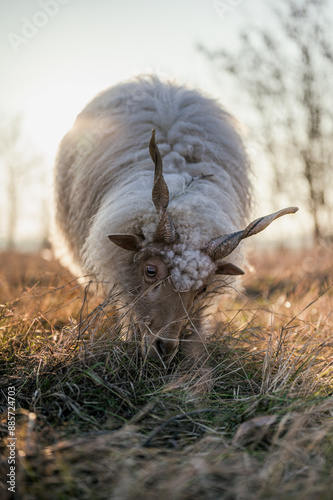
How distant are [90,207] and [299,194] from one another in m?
6.90

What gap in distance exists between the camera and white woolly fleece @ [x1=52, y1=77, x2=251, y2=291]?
8.96 ft

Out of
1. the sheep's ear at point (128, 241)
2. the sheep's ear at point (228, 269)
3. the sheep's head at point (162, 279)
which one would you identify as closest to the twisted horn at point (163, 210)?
the sheep's head at point (162, 279)

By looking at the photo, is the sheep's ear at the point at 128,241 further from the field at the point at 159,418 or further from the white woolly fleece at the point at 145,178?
the field at the point at 159,418

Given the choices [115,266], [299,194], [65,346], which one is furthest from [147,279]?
[299,194]

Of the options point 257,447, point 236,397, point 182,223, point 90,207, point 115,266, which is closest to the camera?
point 257,447

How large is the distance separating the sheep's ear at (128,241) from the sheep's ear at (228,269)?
563 millimetres

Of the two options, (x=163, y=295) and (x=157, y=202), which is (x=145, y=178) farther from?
(x=163, y=295)

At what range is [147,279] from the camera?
2699mm

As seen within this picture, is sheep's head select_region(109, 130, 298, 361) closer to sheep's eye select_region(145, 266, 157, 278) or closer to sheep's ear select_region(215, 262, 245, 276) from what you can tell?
sheep's eye select_region(145, 266, 157, 278)

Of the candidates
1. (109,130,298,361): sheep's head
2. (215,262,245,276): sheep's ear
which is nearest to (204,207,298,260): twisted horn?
(109,130,298,361): sheep's head

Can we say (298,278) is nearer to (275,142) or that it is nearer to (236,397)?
(236,397)

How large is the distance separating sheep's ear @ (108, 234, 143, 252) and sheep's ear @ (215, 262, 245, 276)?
22.2 inches

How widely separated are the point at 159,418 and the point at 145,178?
171 cm

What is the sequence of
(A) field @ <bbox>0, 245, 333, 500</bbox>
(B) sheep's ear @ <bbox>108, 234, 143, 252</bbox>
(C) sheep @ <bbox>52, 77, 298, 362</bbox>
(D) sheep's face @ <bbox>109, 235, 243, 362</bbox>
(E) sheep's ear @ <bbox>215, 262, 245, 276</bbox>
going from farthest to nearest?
1. (E) sheep's ear @ <bbox>215, 262, 245, 276</bbox>
2. (B) sheep's ear @ <bbox>108, 234, 143, 252</bbox>
3. (C) sheep @ <bbox>52, 77, 298, 362</bbox>
4. (D) sheep's face @ <bbox>109, 235, 243, 362</bbox>
5. (A) field @ <bbox>0, 245, 333, 500</bbox>
